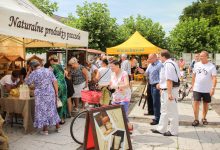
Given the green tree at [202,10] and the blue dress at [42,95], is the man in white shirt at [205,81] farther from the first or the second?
the green tree at [202,10]

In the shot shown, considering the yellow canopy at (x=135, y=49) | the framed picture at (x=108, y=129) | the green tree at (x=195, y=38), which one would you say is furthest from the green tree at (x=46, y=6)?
the framed picture at (x=108, y=129)

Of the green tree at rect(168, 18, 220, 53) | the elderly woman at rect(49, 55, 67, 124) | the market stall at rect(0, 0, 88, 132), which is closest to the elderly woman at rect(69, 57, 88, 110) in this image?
the market stall at rect(0, 0, 88, 132)

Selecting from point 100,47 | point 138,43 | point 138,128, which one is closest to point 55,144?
point 138,128

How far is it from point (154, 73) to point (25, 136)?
3541 millimetres

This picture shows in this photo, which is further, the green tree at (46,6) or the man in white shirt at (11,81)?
the green tree at (46,6)

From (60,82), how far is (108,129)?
3362 millimetres

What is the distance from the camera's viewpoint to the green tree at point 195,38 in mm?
37250

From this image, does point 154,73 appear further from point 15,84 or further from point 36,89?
point 15,84

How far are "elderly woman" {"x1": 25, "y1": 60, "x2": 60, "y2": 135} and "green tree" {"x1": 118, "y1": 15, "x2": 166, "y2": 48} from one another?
3378 centimetres

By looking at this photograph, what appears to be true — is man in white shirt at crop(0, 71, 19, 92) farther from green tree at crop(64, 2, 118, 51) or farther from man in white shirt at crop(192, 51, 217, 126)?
green tree at crop(64, 2, 118, 51)

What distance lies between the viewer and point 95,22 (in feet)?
84.6

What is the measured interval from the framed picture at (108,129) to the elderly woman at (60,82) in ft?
9.69

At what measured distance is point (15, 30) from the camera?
18.8 feet

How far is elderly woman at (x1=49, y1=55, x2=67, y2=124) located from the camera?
7.50 meters
